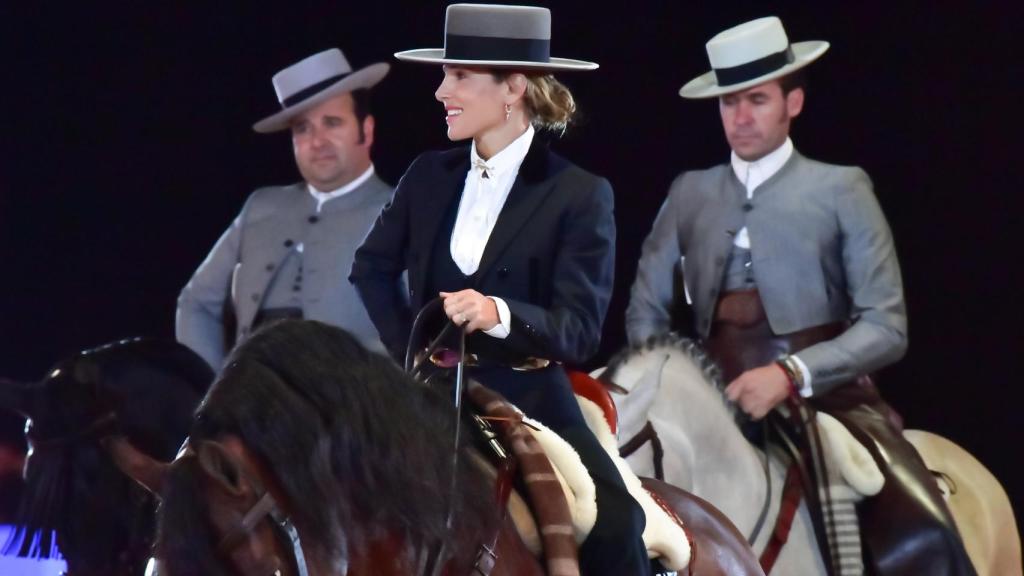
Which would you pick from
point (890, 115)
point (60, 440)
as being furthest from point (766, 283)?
point (60, 440)

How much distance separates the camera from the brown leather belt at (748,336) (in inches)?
165

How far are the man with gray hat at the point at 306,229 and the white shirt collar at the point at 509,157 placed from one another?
162cm

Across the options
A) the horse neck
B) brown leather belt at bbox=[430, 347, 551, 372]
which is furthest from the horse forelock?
the horse neck

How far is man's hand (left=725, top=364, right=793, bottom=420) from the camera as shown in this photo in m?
3.88

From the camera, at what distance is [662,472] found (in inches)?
142

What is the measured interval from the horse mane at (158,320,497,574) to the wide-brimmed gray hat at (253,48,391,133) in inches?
86.5

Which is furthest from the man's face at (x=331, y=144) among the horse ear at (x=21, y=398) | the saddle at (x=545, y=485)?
the saddle at (x=545, y=485)

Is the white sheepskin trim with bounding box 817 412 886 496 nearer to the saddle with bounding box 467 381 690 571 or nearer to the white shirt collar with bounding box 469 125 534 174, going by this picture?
the saddle with bounding box 467 381 690 571

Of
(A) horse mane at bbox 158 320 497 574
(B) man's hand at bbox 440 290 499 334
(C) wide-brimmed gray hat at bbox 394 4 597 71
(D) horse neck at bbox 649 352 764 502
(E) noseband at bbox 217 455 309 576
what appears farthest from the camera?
(D) horse neck at bbox 649 352 764 502

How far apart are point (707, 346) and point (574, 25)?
1170 mm

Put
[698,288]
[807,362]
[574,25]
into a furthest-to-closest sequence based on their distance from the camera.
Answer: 1. [574,25]
2. [698,288]
3. [807,362]

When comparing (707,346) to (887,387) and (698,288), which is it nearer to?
(698,288)

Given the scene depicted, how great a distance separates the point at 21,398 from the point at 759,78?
190cm

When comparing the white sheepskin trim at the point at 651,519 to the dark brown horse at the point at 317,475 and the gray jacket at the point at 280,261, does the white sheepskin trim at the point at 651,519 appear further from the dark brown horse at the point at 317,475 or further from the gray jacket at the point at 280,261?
the gray jacket at the point at 280,261
